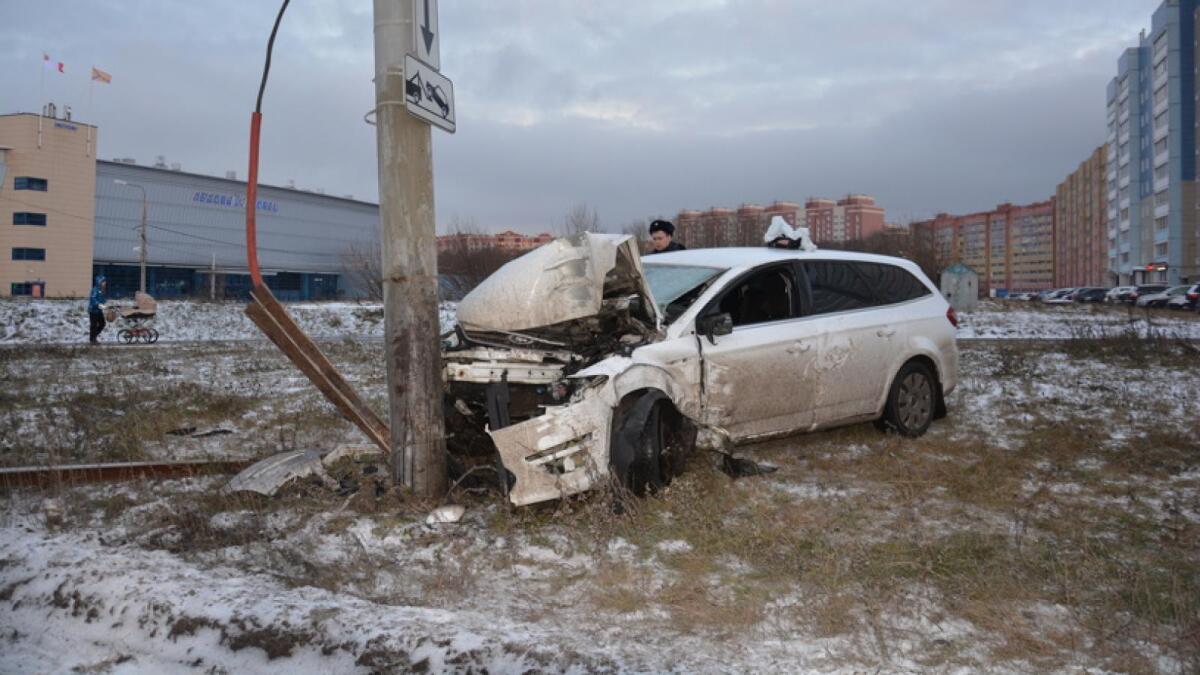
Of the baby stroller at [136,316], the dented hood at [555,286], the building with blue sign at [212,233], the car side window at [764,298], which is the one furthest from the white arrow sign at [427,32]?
the building with blue sign at [212,233]

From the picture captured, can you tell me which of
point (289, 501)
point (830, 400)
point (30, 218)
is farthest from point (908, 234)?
point (30, 218)

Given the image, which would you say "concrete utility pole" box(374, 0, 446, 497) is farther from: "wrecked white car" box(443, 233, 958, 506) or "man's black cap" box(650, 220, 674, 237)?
"man's black cap" box(650, 220, 674, 237)

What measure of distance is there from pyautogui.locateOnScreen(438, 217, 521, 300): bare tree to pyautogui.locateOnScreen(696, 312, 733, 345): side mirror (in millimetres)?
27645

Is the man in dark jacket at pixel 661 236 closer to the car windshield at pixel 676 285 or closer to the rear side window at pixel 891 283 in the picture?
the car windshield at pixel 676 285

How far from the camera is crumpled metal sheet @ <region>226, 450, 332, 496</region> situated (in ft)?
16.2

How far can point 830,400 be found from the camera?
5.99 metres

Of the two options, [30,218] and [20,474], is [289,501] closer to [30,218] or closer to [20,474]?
[20,474]

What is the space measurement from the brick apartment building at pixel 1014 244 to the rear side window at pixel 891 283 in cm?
13283

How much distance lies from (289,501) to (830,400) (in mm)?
3735

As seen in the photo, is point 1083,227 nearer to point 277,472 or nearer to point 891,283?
point 891,283

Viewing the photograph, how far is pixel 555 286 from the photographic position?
16.1 ft

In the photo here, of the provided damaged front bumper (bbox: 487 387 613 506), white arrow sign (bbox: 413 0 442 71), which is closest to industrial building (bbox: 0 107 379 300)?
white arrow sign (bbox: 413 0 442 71)

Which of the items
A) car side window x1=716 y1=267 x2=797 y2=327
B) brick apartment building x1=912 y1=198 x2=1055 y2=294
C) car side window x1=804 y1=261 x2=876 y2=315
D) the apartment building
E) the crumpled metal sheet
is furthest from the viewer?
brick apartment building x1=912 y1=198 x2=1055 y2=294

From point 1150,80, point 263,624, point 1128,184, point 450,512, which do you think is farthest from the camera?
point 1128,184
